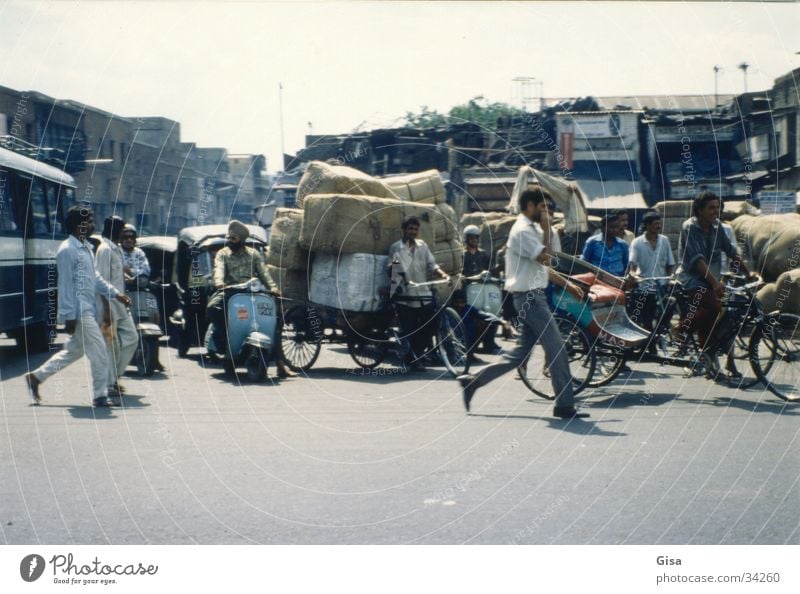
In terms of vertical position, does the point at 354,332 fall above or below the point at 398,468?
above

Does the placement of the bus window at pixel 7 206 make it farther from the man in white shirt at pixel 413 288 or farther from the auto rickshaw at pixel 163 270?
the man in white shirt at pixel 413 288

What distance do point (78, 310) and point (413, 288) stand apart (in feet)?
10.8

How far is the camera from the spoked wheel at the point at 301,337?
9.66 metres

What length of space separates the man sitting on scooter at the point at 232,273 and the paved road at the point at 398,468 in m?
1.23

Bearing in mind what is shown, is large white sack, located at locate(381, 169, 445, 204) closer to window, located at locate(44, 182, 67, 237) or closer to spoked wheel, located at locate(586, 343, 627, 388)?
spoked wheel, located at locate(586, 343, 627, 388)

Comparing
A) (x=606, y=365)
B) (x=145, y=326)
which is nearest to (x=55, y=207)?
(x=145, y=326)

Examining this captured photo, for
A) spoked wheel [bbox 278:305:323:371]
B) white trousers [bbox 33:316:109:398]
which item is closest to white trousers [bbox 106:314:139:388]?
white trousers [bbox 33:316:109:398]

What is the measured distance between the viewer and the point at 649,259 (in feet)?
30.4

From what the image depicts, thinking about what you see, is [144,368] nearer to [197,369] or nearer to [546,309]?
[197,369]

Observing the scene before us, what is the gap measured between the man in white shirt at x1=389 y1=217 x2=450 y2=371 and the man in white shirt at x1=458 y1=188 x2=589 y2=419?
2462 mm

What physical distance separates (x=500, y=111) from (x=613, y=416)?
289 centimetres

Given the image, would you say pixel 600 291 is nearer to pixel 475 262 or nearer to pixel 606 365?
pixel 606 365

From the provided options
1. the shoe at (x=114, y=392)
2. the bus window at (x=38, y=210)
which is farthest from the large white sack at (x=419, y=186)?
the bus window at (x=38, y=210)

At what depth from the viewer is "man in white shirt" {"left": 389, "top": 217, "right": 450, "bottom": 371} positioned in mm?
9289
